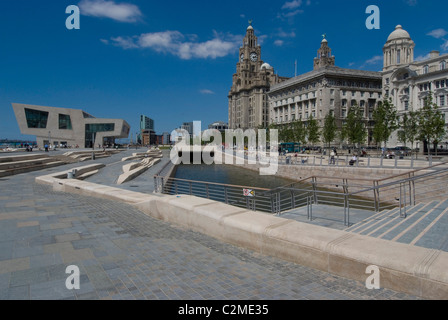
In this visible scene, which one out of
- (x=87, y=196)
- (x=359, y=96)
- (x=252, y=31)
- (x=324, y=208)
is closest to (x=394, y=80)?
(x=359, y=96)

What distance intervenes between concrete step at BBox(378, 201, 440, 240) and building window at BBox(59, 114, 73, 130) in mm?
89929

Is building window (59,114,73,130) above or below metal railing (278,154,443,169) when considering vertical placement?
above

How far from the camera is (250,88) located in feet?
422

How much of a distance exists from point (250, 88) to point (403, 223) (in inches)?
4917

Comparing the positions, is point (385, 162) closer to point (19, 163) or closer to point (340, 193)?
point (340, 193)

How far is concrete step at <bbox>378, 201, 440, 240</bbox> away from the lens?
7379 mm

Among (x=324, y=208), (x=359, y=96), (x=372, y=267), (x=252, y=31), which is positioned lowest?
(x=324, y=208)

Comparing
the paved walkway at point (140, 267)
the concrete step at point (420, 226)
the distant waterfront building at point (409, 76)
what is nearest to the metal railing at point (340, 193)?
the concrete step at point (420, 226)

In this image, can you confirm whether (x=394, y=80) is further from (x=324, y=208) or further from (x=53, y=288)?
(x=53, y=288)

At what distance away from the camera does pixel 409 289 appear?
3.69 m

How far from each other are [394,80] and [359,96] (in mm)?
17275

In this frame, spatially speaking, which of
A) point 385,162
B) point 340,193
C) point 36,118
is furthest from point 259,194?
point 36,118

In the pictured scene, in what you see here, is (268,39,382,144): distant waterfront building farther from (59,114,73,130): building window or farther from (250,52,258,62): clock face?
Answer: (59,114,73,130): building window

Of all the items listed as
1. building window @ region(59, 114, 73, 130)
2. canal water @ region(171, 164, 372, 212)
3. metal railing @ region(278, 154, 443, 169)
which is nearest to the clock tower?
building window @ region(59, 114, 73, 130)
